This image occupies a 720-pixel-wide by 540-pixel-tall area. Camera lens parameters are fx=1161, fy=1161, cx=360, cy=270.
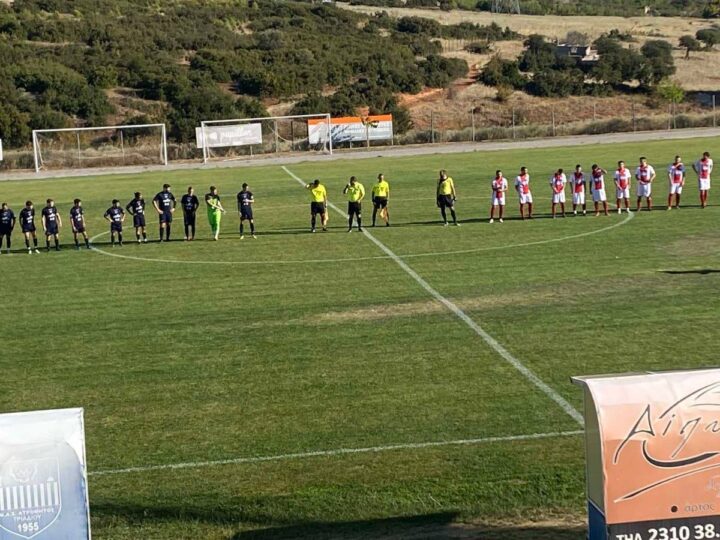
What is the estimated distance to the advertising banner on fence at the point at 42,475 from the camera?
8.48 meters

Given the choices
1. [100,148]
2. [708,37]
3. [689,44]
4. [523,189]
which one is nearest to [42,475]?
[523,189]

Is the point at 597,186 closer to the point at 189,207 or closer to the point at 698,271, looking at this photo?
the point at 698,271

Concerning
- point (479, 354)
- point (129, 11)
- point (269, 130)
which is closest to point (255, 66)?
point (269, 130)

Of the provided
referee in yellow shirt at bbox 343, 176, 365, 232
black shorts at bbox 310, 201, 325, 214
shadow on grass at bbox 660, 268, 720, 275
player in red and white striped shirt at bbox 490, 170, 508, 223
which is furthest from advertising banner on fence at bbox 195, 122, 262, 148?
shadow on grass at bbox 660, 268, 720, 275

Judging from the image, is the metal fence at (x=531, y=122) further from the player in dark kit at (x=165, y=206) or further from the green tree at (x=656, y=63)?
the player in dark kit at (x=165, y=206)

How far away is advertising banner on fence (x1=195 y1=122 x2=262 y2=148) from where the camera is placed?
2798 inches

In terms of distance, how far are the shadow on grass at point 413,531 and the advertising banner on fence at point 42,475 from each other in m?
2.78

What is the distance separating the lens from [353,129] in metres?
74.0

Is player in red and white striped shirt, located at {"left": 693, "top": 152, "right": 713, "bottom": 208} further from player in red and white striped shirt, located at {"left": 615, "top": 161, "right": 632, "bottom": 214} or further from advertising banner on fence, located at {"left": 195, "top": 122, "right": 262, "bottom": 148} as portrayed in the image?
advertising banner on fence, located at {"left": 195, "top": 122, "right": 262, "bottom": 148}

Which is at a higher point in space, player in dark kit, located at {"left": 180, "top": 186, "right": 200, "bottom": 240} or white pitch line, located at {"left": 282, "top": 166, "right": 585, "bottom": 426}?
player in dark kit, located at {"left": 180, "top": 186, "right": 200, "bottom": 240}

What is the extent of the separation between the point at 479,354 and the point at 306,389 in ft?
10.1

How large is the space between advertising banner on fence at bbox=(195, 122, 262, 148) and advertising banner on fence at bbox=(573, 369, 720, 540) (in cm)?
6354

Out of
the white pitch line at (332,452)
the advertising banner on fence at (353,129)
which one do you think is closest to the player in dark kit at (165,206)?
the white pitch line at (332,452)

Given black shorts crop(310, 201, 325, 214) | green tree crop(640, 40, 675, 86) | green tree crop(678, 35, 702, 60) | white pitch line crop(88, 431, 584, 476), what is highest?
green tree crop(678, 35, 702, 60)
